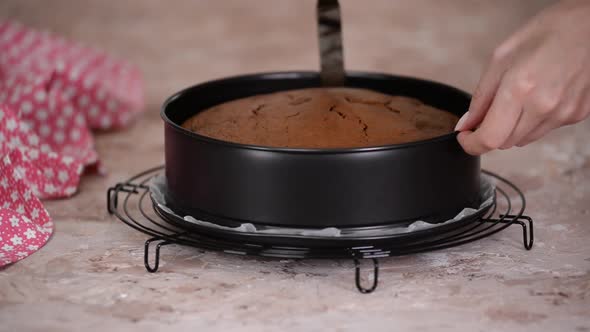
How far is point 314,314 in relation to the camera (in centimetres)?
179

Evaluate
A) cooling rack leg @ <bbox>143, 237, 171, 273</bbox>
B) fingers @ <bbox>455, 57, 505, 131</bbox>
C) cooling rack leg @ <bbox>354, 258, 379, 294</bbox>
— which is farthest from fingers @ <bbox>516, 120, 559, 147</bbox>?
cooling rack leg @ <bbox>143, 237, 171, 273</bbox>

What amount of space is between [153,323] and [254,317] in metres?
0.22

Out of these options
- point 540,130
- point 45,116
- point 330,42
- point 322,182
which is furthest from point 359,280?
point 45,116

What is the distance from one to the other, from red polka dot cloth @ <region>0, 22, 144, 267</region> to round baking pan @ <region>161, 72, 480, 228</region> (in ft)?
1.60

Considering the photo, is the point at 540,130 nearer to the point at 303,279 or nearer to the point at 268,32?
the point at 303,279

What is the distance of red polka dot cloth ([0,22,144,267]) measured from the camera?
2314 mm

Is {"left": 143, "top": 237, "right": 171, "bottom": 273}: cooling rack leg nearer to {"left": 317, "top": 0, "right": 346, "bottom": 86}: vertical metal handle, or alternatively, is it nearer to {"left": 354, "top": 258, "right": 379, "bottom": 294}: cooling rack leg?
{"left": 354, "top": 258, "right": 379, "bottom": 294}: cooling rack leg


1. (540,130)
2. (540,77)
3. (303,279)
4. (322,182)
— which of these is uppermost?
(540,77)

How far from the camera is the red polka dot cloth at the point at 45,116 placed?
231 cm

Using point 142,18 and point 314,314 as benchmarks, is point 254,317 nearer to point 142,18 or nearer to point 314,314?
point 314,314

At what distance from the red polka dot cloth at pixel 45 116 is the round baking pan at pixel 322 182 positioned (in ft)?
1.60

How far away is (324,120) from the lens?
6.86ft

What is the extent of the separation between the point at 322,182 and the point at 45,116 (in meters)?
1.44

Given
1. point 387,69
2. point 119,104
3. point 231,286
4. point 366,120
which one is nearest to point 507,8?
point 387,69
